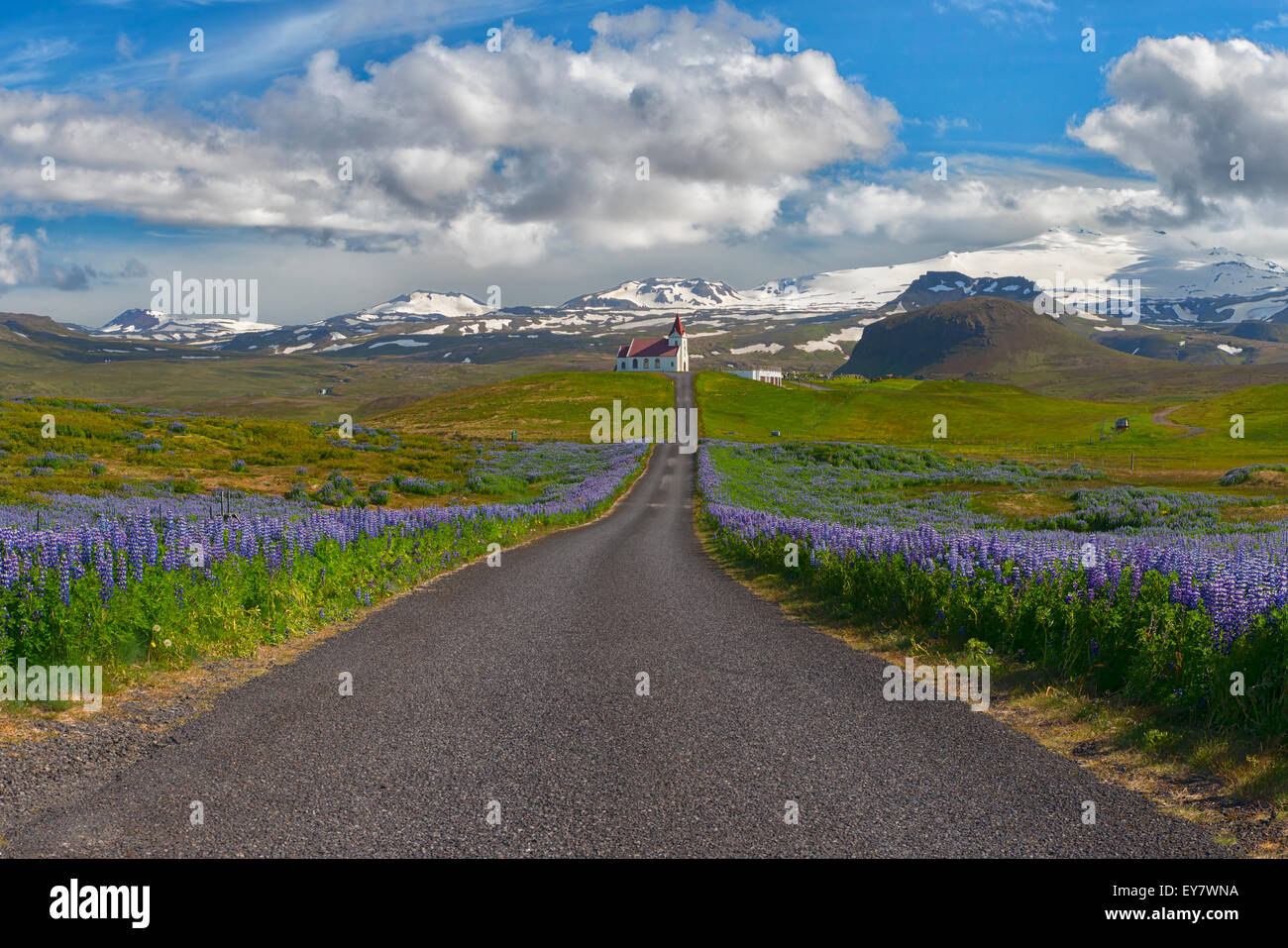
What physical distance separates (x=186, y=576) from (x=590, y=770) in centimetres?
914

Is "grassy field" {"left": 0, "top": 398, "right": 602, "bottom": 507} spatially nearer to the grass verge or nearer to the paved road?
the paved road

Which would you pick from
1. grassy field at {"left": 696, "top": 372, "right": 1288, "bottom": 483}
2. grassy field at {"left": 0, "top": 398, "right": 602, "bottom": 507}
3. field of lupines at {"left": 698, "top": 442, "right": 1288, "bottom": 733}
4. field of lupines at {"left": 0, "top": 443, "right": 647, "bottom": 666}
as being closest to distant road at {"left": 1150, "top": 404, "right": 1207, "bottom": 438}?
grassy field at {"left": 696, "top": 372, "right": 1288, "bottom": 483}

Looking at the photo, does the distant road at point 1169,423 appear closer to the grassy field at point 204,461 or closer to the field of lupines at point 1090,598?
the grassy field at point 204,461

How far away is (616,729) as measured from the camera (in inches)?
345

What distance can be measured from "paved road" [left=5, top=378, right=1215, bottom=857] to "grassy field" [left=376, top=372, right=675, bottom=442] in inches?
3816

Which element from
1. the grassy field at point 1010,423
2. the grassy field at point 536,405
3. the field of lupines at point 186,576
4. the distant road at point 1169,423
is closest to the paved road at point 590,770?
the field of lupines at point 186,576

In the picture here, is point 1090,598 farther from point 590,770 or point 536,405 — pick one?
point 536,405

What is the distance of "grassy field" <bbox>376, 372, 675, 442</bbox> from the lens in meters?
119

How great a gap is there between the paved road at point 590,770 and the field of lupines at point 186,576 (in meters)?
1.72

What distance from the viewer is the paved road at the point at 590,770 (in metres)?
6.13

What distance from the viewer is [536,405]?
13688 cm

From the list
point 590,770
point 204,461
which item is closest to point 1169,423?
point 204,461

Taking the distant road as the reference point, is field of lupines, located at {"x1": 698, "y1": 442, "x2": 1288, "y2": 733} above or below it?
below
